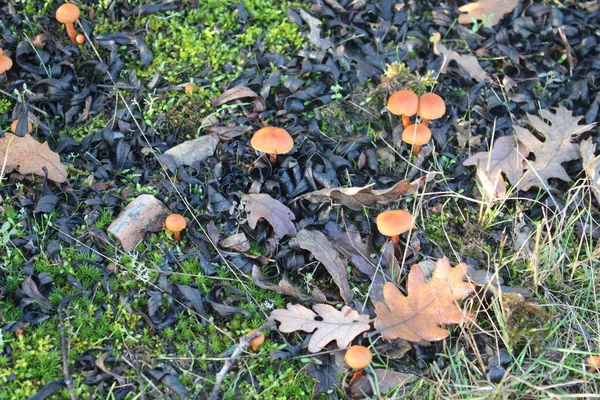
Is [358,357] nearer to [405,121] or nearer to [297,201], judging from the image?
[297,201]

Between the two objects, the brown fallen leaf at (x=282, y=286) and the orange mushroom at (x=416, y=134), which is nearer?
the brown fallen leaf at (x=282, y=286)

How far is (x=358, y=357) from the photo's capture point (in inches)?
123

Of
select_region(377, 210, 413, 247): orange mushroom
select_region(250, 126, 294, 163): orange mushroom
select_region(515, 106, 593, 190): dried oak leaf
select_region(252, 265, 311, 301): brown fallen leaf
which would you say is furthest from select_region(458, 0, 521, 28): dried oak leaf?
select_region(252, 265, 311, 301): brown fallen leaf

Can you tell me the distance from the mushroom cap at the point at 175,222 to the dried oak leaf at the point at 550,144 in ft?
7.54

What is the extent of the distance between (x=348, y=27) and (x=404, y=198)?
1637mm

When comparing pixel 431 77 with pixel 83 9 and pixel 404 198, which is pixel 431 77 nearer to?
pixel 404 198

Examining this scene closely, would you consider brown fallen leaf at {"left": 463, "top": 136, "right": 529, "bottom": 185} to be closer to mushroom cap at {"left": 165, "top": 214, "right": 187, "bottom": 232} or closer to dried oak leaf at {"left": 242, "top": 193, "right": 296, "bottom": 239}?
dried oak leaf at {"left": 242, "top": 193, "right": 296, "bottom": 239}

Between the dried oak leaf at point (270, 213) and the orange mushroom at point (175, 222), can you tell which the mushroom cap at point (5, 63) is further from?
the dried oak leaf at point (270, 213)

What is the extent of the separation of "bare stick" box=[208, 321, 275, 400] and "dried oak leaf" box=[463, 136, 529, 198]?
1792 mm

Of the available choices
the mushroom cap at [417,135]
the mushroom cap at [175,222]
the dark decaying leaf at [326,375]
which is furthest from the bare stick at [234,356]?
the mushroom cap at [417,135]

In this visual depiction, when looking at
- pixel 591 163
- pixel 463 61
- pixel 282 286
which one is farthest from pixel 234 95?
pixel 591 163

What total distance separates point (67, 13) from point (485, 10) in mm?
3338

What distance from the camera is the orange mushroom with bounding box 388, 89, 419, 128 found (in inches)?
162

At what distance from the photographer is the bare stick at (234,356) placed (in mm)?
3223
